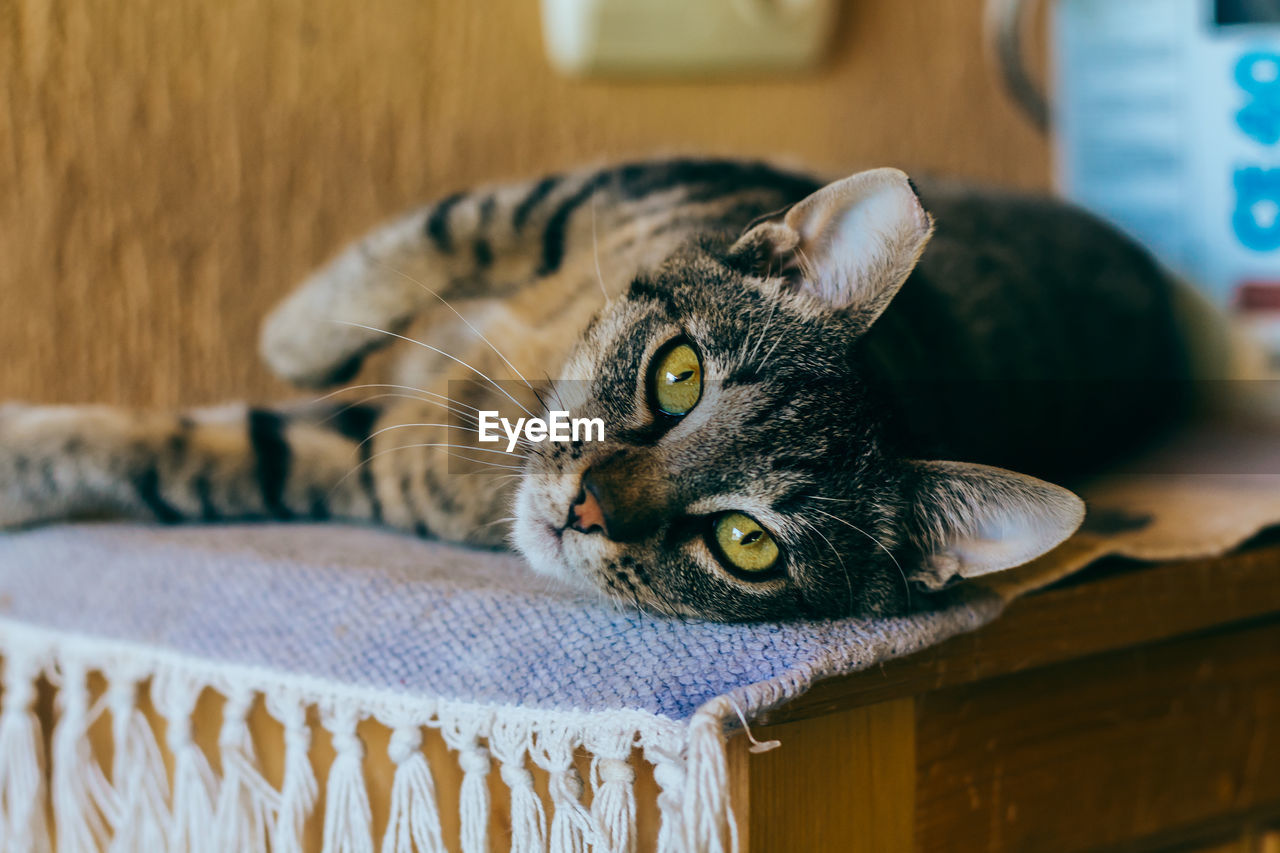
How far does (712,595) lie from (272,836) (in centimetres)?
32

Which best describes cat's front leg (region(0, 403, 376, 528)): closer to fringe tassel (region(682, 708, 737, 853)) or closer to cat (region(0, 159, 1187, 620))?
cat (region(0, 159, 1187, 620))

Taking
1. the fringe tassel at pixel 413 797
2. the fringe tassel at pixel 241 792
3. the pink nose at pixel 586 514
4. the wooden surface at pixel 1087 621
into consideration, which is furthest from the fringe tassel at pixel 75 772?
the wooden surface at pixel 1087 621

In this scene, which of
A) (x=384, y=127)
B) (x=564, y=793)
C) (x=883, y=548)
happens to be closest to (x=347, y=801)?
(x=564, y=793)

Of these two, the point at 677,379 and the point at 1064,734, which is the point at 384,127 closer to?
the point at 677,379

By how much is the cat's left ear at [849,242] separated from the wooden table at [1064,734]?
0.23 m

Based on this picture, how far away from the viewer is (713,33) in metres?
1.30

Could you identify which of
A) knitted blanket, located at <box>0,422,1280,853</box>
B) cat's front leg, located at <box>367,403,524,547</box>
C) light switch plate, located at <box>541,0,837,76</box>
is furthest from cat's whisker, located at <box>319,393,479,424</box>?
light switch plate, located at <box>541,0,837,76</box>

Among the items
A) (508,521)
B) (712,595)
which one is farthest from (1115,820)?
(508,521)

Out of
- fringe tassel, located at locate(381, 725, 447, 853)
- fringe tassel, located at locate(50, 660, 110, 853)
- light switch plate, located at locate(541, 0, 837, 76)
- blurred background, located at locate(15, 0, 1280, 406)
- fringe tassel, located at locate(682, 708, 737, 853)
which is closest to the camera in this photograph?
fringe tassel, located at locate(682, 708, 737, 853)

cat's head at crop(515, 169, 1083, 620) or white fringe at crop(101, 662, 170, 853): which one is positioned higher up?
cat's head at crop(515, 169, 1083, 620)

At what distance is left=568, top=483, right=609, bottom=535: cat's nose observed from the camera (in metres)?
0.61

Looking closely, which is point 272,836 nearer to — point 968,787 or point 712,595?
point 712,595
